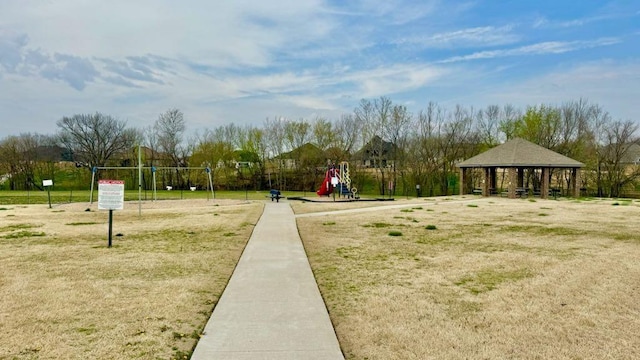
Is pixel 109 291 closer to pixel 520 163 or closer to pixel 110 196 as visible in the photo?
pixel 110 196

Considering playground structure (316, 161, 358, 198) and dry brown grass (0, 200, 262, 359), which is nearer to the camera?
dry brown grass (0, 200, 262, 359)

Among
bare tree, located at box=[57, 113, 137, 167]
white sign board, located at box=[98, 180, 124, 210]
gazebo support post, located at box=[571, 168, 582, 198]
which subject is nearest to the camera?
white sign board, located at box=[98, 180, 124, 210]

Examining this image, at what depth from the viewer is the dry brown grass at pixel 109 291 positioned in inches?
176

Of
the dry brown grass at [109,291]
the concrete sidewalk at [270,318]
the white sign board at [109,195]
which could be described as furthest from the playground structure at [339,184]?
the concrete sidewalk at [270,318]

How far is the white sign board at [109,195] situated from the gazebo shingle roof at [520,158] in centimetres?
2690

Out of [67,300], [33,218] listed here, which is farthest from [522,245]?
[33,218]

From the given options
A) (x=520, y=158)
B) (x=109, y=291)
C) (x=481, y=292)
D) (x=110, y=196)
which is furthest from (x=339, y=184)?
(x=109, y=291)

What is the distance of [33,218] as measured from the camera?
1806cm

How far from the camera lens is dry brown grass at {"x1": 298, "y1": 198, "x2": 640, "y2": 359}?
446 cm

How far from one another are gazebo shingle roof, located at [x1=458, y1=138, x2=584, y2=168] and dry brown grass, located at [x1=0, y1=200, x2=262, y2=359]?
23.8m

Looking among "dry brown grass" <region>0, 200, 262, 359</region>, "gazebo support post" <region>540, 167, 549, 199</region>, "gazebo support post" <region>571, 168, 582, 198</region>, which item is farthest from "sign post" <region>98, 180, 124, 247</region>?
"gazebo support post" <region>571, 168, 582, 198</region>

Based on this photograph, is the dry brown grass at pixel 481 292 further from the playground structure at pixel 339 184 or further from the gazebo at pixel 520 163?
the gazebo at pixel 520 163

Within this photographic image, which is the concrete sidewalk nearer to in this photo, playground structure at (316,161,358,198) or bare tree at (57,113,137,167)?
playground structure at (316,161,358,198)

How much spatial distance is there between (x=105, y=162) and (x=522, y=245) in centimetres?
5824
